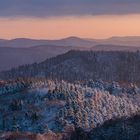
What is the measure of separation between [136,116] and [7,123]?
56875mm

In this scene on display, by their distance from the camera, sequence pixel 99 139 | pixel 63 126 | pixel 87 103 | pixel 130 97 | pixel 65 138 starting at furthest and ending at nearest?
pixel 130 97, pixel 87 103, pixel 63 126, pixel 65 138, pixel 99 139

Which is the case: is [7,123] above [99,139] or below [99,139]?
below

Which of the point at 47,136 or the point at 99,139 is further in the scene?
the point at 47,136

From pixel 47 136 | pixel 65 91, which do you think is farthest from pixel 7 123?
pixel 47 136

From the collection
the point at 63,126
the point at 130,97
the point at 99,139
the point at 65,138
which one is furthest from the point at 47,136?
the point at 130,97

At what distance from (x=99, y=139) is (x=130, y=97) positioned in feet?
317

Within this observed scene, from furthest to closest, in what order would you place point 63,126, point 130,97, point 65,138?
point 130,97 → point 63,126 → point 65,138

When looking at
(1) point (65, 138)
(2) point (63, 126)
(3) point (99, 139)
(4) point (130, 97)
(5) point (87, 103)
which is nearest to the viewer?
(3) point (99, 139)

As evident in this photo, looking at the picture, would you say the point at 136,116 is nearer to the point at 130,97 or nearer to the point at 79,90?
the point at 79,90

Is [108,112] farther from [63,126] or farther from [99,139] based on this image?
[99,139]

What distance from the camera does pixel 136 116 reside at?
342ft

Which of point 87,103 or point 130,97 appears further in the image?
point 130,97

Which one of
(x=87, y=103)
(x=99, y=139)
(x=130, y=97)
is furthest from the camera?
(x=130, y=97)

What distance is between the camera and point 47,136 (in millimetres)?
116438
